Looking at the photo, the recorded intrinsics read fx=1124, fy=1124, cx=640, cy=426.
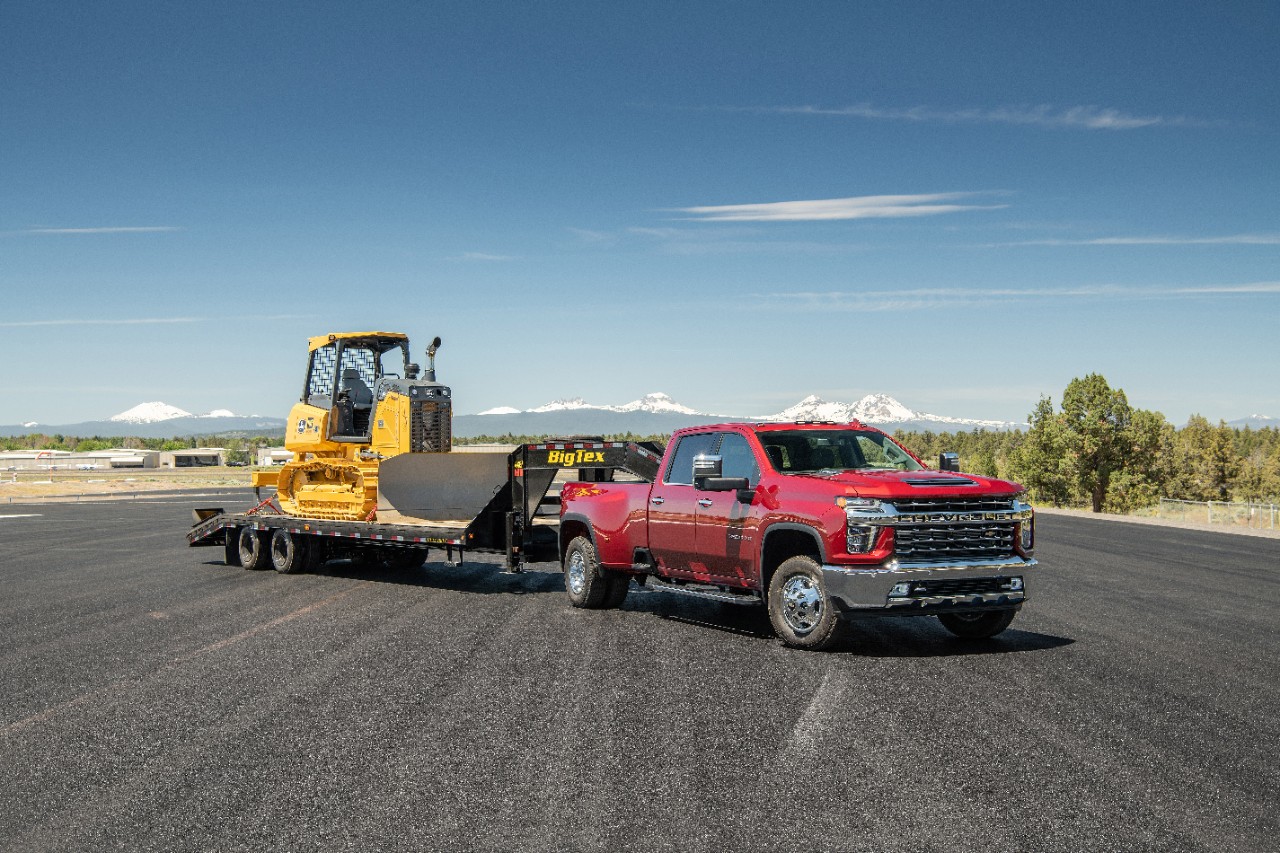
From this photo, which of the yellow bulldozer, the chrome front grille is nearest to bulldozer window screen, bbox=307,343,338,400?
the yellow bulldozer

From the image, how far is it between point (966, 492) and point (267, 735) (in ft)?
20.7

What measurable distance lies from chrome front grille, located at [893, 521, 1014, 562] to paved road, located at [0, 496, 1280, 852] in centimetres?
94

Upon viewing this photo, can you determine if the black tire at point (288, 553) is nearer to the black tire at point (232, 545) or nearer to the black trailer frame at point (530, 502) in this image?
the black tire at point (232, 545)

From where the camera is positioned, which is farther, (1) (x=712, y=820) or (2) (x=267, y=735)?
(2) (x=267, y=735)

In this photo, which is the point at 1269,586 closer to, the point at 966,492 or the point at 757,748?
the point at 966,492

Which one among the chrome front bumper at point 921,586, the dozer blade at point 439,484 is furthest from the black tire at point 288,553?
the chrome front bumper at point 921,586

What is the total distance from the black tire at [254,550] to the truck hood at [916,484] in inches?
475

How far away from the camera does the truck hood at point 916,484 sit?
10078mm

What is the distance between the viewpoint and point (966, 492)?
10.3 m

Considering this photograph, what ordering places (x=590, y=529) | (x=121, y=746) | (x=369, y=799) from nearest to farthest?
1. (x=369, y=799)
2. (x=121, y=746)
3. (x=590, y=529)

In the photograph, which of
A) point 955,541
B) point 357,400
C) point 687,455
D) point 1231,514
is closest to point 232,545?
point 357,400

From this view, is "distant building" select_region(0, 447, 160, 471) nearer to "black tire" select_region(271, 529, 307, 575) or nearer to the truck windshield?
"black tire" select_region(271, 529, 307, 575)

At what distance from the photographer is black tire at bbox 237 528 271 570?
19.6 meters

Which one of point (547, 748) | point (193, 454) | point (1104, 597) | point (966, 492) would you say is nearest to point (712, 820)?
point (547, 748)
